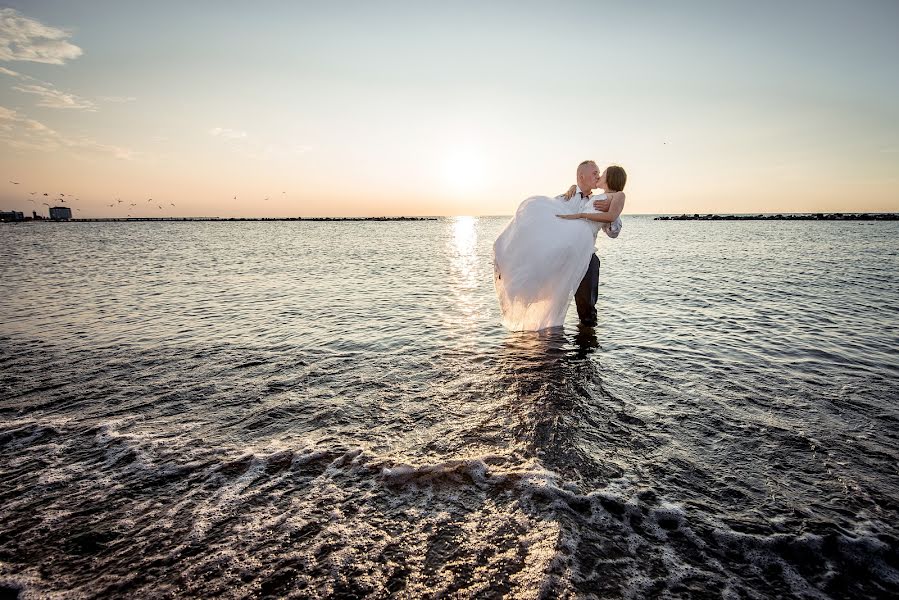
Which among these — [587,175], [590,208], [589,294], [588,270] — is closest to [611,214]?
[590,208]

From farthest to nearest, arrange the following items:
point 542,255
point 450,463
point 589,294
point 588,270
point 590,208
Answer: point 589,294 < point 588,270 < point 590,208 < point 542,255 < point 450,463

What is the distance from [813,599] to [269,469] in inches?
179

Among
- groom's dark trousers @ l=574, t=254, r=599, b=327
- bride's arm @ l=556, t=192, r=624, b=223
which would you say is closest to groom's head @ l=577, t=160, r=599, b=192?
bride's arm @ l=556, t=192, r=624, b=223

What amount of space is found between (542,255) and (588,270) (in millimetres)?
2208

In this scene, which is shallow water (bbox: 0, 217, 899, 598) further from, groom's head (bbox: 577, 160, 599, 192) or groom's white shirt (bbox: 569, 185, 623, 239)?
groom's head (bbox: 577, 160, 599, 192)

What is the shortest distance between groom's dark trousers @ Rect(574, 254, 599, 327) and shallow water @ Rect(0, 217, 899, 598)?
76 cm

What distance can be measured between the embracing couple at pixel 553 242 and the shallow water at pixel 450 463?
1002 mm

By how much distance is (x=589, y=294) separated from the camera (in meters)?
9.99

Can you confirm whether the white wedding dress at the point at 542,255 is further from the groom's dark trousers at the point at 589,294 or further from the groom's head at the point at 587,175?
the groom's dark trousers at the point at 589,294

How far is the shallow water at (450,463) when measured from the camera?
9.82 feet

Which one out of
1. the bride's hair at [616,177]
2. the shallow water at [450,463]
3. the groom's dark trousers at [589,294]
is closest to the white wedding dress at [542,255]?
the bride's hair at [616,177]

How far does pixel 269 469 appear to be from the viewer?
4270 mm

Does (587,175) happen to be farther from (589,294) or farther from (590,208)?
(589,294)

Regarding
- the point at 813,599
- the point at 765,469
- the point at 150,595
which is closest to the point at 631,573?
the point at 813,599
